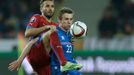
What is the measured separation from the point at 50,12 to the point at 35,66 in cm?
90

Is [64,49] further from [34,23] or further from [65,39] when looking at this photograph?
[34,23]

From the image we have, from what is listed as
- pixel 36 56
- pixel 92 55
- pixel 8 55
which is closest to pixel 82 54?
pixel 92 55

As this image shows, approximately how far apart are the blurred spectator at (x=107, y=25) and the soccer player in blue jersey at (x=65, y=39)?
254 inches

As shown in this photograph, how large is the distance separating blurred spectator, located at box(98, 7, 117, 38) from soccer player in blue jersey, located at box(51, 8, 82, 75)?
646cm

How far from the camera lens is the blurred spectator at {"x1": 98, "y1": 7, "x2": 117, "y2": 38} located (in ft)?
58.7

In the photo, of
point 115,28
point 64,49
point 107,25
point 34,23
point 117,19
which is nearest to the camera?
point 64,49

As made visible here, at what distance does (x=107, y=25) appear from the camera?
59.1 feet

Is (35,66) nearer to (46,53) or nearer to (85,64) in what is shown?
(46,53)

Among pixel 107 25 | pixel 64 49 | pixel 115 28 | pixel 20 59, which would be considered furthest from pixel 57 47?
pixel 115 28

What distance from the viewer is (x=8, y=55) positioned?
622 inches

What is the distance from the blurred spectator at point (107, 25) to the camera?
17.9 meters

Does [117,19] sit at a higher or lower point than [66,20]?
lower

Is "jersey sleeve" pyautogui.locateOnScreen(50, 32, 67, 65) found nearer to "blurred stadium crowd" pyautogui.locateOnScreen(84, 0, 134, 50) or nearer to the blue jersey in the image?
the blue jersey

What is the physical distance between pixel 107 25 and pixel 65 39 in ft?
22.0
